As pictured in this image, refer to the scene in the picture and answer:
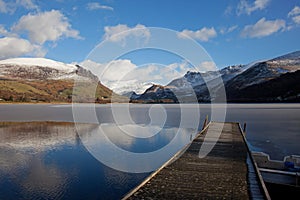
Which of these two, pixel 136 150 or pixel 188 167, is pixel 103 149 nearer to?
pixel 136 150

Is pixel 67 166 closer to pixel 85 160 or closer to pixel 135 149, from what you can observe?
pixel 85 160

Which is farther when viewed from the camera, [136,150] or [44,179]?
[136,150]

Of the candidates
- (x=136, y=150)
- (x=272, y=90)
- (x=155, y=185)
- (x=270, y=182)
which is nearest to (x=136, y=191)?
(x=155, y=185)

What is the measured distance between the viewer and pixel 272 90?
518 ft

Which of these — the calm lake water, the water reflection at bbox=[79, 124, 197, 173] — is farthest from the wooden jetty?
the water reflection at bbox=[79, 124, 197, 173]

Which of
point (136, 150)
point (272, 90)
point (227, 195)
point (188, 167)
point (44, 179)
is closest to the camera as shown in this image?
point (227, 195)

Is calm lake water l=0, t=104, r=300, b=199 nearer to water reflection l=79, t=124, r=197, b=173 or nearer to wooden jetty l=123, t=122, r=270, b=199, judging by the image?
water reflection l=79, t=124, r=197, b=173

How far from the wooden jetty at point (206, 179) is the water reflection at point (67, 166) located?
10.3 ft

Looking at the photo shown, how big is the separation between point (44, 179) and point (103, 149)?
8.12m

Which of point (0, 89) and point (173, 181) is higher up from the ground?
point (0, 89)

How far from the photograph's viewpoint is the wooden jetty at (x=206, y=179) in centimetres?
902

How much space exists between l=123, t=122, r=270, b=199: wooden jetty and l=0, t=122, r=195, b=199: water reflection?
3147 mm

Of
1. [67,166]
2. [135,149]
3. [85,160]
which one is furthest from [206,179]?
[135,149]

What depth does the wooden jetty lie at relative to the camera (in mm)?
9023
